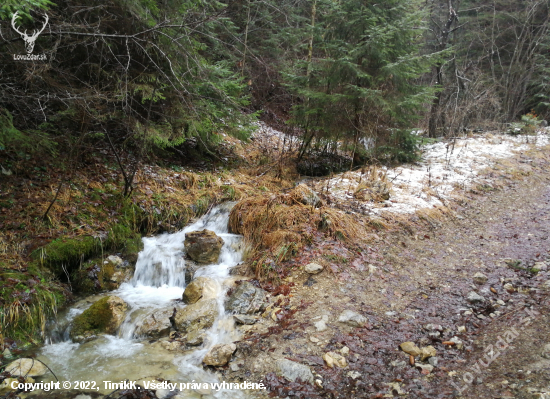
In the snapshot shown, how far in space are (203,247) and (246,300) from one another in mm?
1618

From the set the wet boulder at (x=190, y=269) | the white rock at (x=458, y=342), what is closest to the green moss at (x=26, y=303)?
the wet boulder at (x=190, y=269)

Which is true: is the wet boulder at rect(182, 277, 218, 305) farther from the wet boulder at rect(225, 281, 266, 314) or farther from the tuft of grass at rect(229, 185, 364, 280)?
the tuft of grass at rect(229, 185, 364, 280)

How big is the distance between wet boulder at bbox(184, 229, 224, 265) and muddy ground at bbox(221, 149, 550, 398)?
1750mm

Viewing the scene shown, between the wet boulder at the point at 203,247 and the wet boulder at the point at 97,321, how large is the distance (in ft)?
5.08

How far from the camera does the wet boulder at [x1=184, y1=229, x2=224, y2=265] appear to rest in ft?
17.9

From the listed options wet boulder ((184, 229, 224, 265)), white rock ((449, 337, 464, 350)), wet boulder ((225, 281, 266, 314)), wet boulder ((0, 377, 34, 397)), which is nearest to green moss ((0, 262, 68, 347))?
wet boulder ((0, 377, 34, 397))

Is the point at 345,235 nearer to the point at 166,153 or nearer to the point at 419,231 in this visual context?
the point at 419,231

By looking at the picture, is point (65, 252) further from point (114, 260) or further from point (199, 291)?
point (199, 291)

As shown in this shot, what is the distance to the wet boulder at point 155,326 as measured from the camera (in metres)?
4.01

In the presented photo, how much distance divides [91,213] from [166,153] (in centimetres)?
315

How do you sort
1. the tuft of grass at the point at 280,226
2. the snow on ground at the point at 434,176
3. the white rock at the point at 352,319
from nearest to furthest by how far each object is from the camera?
the white rock at the point at 352,319, the tuft of grass at the point at 280,226, the snow on ground at the point at 434,176

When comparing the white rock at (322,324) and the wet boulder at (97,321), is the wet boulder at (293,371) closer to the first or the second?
the white rock at (322,324)

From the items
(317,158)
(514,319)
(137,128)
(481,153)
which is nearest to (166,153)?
(137,128)

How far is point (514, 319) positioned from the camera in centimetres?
347
